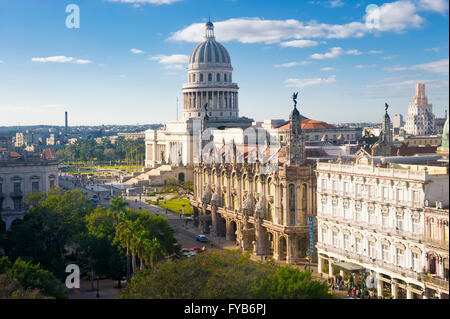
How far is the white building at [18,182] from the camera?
97.4 meters

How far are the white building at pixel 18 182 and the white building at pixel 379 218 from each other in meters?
49.7

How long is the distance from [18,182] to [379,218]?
204 ft

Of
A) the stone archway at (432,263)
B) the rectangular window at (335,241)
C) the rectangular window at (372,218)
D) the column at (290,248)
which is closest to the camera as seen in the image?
the stone archway at (432,263)

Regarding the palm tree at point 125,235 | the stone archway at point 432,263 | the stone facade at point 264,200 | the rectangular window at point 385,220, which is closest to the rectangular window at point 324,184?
the stone facade at point 264,200

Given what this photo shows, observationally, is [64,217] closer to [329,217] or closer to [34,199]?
[34,199]

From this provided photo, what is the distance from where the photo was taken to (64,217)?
274 feet

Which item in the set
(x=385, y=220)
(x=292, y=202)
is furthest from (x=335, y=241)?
(x=385, y=220)

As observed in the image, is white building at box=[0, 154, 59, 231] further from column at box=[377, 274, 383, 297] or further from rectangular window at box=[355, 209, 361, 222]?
column at box=[377, 274, 383, 297]

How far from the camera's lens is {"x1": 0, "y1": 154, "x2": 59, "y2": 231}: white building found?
3834 inches

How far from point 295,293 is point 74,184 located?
468 feet

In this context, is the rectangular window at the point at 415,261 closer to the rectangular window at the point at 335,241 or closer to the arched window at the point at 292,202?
the rectangular window at the point at 335,241

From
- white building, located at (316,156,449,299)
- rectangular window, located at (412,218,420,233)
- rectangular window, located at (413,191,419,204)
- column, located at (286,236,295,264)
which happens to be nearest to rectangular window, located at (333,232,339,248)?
white building, located at (316,156,449,299)

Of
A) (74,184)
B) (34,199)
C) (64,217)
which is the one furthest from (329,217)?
(74,184)

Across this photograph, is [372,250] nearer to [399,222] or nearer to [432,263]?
[399,222]
